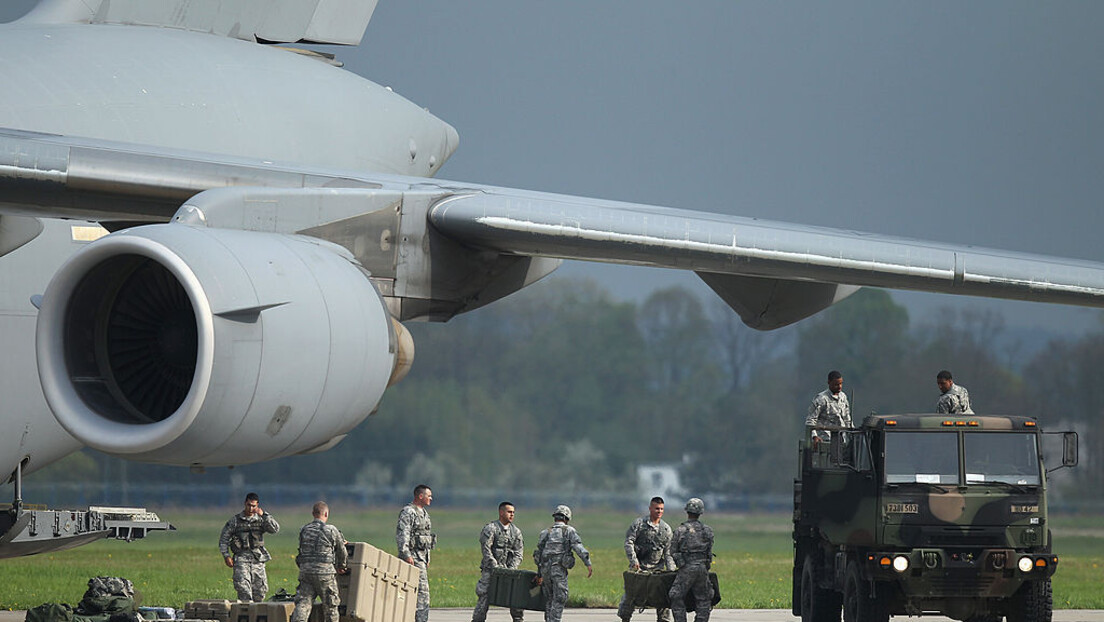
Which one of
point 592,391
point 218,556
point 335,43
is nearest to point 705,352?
point 592,391

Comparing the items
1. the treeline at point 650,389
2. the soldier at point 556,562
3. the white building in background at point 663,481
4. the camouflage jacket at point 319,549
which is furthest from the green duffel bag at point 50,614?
the white building in background at point 663,481

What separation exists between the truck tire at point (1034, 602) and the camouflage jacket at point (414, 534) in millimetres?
5019

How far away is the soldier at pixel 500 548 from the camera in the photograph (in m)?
13.6

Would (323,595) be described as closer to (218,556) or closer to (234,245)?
(234,245)

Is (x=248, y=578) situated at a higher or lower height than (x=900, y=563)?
lower

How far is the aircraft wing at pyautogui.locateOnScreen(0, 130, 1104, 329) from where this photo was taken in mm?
7922

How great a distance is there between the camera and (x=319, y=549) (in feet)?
38.5

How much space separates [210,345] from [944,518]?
23.7 feet

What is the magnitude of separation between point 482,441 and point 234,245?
3280 centimetres

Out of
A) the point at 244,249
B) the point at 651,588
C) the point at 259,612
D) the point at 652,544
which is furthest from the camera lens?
the point at 652,544

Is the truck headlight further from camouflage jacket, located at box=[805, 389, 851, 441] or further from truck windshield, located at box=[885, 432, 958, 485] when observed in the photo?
camouflage jacket, located at box=[805, 389, 851, 441]

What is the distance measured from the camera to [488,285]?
934 centimetres

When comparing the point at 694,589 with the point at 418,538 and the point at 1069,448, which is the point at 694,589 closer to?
the point at 418,538

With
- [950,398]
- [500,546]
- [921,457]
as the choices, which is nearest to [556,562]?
[500,546]
